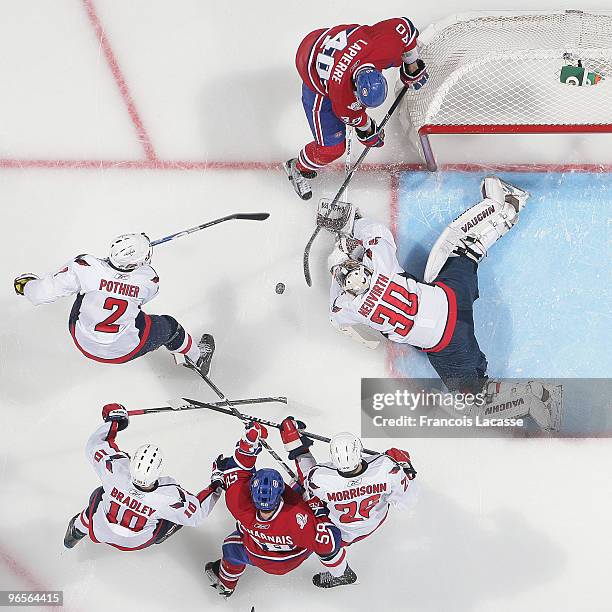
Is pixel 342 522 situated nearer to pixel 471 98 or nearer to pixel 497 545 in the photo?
pixel 497 545

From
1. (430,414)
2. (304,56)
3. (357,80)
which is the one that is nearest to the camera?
(357,80)

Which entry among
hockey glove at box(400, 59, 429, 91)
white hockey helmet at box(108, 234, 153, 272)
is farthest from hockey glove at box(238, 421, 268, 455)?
hockey glove at box(400, 59, 429, 91)

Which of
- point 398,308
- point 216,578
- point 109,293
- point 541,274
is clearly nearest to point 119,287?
point 109,293

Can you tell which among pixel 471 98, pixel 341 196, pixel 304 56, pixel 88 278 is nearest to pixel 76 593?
pixel 88 278

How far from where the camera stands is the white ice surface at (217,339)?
15.3 feet

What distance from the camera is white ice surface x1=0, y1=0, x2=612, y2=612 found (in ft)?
15.3

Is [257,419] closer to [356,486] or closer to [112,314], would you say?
[356,486]

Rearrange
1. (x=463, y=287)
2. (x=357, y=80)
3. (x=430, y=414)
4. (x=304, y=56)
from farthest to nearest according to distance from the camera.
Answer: (x=430, y=414) → (x=463, y=287) → (x=304, y=56) → (x=357, y=80)

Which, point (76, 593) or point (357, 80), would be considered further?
point (76, 593)

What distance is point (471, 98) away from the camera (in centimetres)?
450

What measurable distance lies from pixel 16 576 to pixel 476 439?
2.54 meters

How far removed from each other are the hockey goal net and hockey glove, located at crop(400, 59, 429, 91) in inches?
8.9

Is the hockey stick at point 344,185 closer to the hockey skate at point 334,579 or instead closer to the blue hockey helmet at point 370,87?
the blue hockey helmet at point 370,87

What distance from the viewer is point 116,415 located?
4.38 metres
